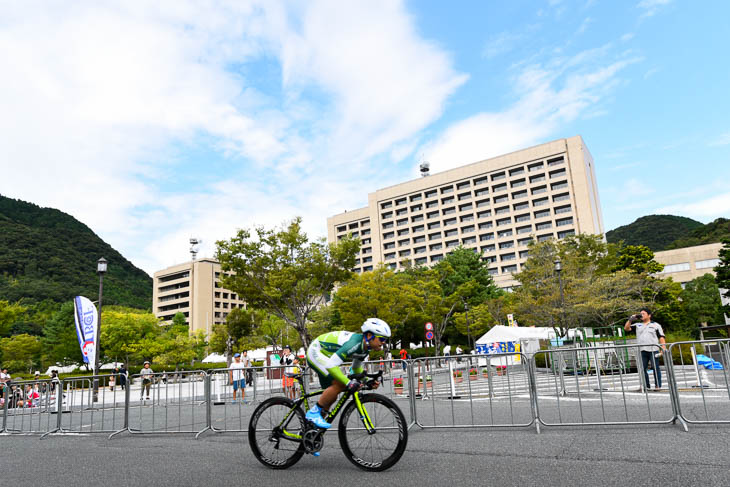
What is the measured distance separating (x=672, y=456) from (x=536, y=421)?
227cm

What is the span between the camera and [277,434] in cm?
542

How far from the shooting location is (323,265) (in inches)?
1185

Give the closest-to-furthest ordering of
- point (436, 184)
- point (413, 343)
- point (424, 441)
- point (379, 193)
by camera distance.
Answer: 1. point (424, 441)
2. point (413, 343)
3. point (436, 184)
4. point (379, 193)

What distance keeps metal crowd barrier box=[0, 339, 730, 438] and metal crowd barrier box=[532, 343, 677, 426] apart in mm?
21

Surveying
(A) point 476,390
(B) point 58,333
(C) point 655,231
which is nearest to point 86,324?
(A) point 476,390

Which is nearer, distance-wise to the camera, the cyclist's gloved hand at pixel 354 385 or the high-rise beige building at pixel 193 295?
the cyclist's gloved hand at pixel 354 385

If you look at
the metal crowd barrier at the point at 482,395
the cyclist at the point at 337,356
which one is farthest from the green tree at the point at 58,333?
the cyclist at the point at 337,356

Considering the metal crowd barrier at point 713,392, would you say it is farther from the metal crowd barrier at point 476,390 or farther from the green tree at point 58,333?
the green tree at point 58,333

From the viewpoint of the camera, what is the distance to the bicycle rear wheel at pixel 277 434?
5.35m

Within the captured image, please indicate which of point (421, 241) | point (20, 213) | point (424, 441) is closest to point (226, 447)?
point (424, 441)

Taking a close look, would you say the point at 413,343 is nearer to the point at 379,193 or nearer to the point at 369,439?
the point at 379,193

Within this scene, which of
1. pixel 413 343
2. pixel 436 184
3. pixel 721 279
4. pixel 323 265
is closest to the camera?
pixel 323 265

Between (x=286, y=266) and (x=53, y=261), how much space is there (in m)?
76.3

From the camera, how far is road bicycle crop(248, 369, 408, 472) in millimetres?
4945
